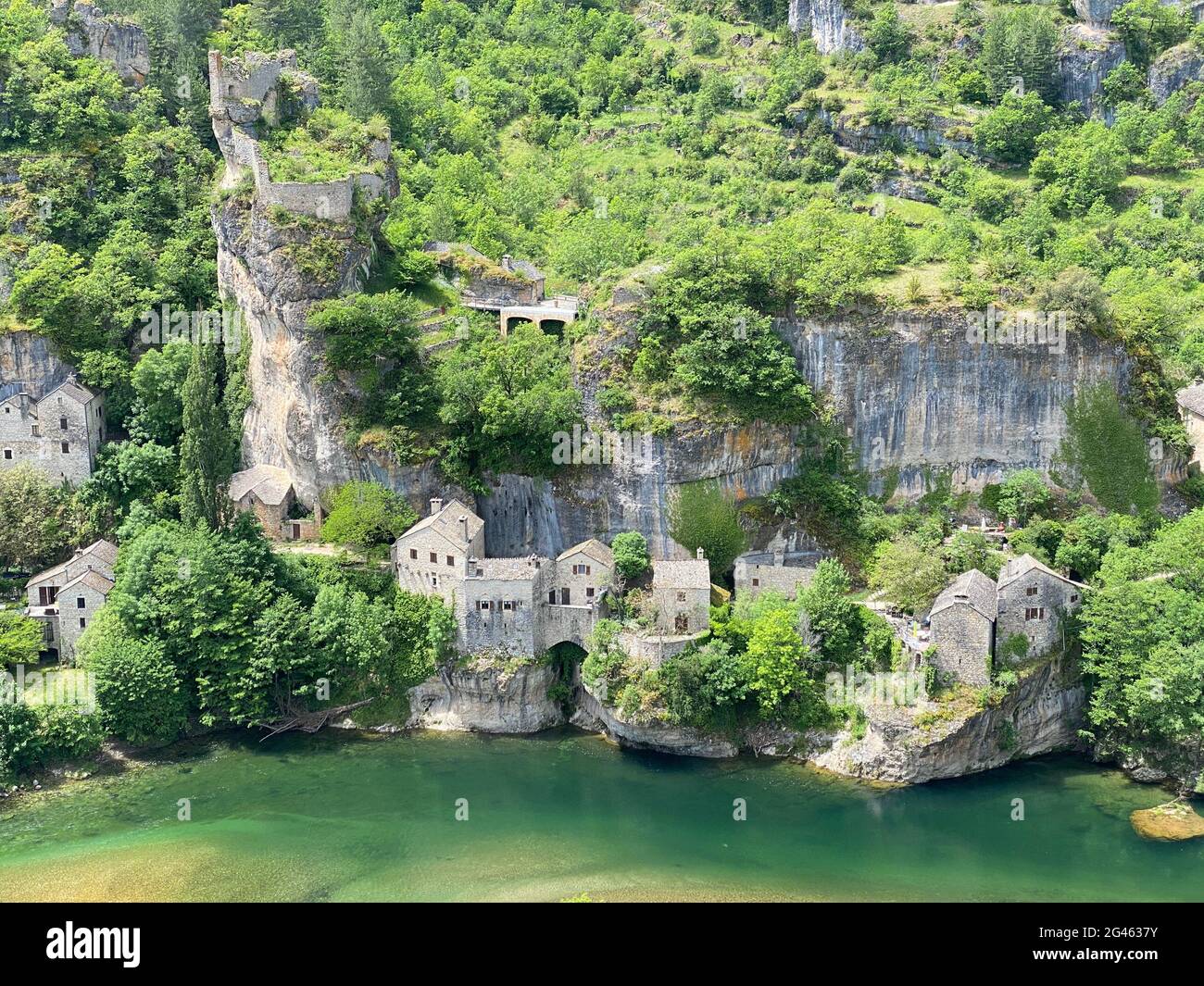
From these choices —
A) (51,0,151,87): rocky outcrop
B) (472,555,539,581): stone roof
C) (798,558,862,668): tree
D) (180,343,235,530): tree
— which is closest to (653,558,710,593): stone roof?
(798,558,862,668): tree

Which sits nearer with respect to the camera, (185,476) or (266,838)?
(266,838)

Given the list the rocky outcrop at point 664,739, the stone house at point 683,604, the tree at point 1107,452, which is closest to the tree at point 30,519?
the rocky outcrop at point 664,739

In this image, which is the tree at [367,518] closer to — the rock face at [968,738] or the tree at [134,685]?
the tree at [134,685]

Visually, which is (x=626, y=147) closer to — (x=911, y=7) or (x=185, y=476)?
(x=911, y=7)

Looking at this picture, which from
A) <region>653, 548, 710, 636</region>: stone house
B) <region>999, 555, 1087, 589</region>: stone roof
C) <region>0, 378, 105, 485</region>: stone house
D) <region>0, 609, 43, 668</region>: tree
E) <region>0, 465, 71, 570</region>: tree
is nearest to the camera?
<region>999, 555, 1087, 589</region>: stone roof

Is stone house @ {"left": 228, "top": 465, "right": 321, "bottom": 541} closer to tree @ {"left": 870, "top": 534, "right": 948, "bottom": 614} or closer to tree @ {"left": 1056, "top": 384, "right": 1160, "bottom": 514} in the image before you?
tree @ {"left": 870, "top": 534, "right": 948, "bottom": 614}
